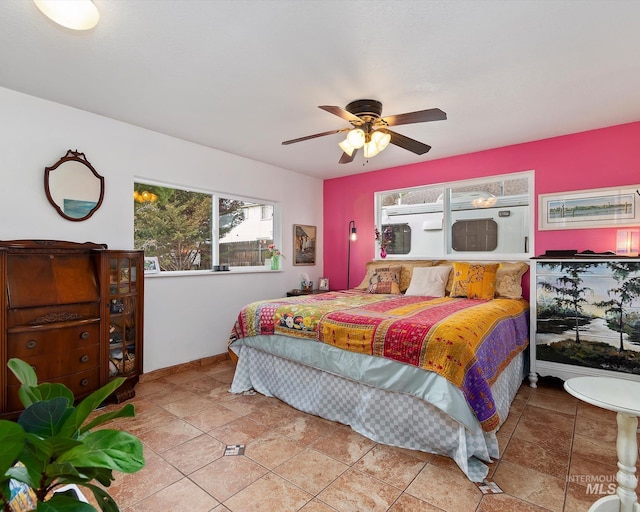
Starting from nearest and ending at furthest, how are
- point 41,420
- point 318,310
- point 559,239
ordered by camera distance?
point 41,420, point 318,310, point 559,239

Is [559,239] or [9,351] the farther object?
[559,239]

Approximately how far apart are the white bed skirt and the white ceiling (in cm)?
211

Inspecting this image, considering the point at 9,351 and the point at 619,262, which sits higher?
the point at 619,262

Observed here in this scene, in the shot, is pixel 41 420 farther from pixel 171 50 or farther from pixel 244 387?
pixel 244 387

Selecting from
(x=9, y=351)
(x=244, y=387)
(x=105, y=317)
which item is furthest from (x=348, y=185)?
(x=9, y=351)

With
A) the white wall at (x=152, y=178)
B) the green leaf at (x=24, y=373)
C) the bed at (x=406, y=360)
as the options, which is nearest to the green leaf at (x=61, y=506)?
the green leaf at (x=24, y=373)

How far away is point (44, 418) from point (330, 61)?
225 cm

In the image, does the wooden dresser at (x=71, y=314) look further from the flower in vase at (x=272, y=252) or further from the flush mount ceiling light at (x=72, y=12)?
the flower in vase at (x=272, y=252)

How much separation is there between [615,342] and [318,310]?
247 centimetres

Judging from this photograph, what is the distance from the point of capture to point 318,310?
2801 millimetres

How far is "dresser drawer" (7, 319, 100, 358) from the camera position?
236 centimetres

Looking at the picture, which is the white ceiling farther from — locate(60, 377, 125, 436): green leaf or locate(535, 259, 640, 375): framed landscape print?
locate(60, 377, 125, 436): green leaf

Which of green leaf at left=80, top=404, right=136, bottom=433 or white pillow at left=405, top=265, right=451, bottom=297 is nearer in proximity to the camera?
green leaf at left=80, top=404, right=136, bottom=433

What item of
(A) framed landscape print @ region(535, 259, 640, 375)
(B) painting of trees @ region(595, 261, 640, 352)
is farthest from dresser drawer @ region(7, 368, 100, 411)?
(B) painting of trees @ region(595, 261, 640, 352)
